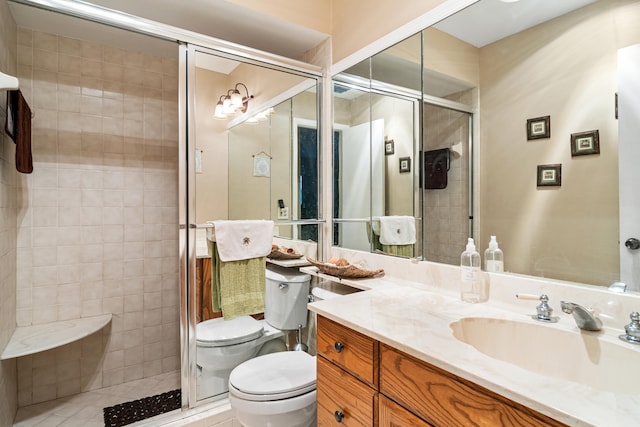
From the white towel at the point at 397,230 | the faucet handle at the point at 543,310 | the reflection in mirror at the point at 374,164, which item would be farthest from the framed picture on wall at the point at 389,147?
the faucet handle at the point at 543,310

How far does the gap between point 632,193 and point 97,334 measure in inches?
116

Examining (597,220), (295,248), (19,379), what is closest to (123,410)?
(19,379)

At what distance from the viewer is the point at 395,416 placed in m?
0.92

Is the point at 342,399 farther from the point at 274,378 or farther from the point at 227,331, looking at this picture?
the point at 227,331

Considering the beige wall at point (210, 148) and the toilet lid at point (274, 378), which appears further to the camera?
the beige wall at point (210, 148)

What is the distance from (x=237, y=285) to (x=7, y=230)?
4.18ft

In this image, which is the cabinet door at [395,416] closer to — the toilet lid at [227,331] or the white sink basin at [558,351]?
the white sink basin at [558,351]

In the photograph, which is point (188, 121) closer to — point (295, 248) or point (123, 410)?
point (295, 248)

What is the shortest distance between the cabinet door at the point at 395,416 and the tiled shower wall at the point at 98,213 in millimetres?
2062

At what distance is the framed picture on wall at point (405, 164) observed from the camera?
171 centimetres

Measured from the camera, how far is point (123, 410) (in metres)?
2.02

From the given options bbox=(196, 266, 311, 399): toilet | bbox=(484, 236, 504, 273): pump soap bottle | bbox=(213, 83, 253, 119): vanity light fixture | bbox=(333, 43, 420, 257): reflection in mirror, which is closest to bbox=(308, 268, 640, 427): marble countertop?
bbox=(484, 236, 504, 273): pump soap bottle

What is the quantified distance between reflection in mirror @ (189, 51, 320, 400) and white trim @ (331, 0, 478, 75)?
28 cm

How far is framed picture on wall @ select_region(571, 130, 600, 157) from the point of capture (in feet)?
3.44
